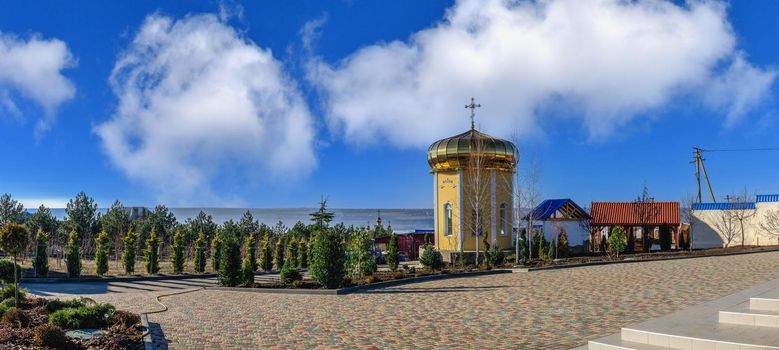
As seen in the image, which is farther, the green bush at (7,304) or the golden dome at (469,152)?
the golden dome at (469,152)

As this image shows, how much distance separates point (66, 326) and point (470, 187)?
23.0 m

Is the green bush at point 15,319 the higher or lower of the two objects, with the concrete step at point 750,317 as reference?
lower

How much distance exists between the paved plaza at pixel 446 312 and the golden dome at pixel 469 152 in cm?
1179

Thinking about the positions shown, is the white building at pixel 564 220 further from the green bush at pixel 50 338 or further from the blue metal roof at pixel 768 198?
the green bush at pixel 50 338

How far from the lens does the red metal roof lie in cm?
3938

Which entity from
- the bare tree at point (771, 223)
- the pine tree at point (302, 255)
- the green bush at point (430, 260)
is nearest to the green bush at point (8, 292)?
the green bush at point (430, 260)

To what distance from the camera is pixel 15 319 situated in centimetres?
1037

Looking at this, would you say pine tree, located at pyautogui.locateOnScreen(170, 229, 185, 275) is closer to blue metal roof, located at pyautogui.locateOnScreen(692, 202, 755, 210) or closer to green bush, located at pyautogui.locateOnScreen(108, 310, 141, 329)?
green bush, located at pyautogui.locateOnScreen(108, 310, 141, 329)

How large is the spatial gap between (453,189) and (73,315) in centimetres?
2270

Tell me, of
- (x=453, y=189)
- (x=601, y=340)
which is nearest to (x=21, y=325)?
(x=601, y=340)

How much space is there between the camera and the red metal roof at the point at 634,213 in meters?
39.4

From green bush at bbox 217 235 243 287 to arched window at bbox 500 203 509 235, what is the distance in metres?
16.5

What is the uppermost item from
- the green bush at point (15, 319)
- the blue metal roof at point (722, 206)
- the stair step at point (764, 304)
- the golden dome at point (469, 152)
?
the golden dome at point (469, 152)

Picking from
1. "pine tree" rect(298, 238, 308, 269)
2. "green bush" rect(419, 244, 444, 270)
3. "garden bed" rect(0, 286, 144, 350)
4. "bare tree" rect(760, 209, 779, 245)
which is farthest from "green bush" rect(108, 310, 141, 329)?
"bare tree" rect(760, 209, 779, 245)
